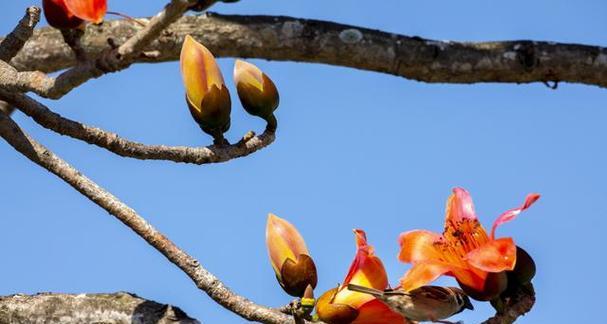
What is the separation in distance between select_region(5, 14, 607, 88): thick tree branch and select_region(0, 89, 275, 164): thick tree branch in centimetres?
140

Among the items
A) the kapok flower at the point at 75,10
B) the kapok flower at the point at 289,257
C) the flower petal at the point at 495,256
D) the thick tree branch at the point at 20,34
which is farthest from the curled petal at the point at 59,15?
the flower petal at the point at 495,256

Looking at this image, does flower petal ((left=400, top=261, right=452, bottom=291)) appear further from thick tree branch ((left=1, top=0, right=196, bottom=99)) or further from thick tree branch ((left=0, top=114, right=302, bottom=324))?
thick tree branch ((left=1, top=0, right=196, bottom=99))

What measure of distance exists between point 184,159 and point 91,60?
38 centimetres

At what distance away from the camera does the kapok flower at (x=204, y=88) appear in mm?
1700

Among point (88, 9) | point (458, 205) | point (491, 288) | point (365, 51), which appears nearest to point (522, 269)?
point (491, 288)

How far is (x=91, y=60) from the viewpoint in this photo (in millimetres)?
1386

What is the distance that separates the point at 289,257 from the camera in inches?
65.7

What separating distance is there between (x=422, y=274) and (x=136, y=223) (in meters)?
0.45

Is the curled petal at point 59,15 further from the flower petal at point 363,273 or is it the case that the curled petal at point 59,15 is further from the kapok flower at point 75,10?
the flower petal at point 363,273

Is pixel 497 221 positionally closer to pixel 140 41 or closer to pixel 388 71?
pixel 140 41

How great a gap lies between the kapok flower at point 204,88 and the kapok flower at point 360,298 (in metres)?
0.29

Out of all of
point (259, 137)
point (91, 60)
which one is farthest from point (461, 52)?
point (91, 60)

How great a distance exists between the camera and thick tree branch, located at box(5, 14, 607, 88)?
125 inches

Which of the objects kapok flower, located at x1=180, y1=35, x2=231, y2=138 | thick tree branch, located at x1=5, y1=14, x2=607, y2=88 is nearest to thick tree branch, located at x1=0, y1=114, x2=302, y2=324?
kapok flower, located at x1=180, y1=35, x2=231, y2=138
